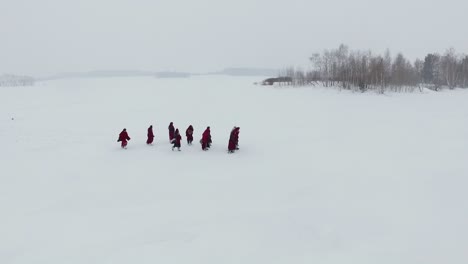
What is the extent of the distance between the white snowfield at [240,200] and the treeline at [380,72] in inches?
1554

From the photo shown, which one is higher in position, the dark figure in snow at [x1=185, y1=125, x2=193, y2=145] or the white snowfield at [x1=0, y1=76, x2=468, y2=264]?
the dark figure in snow at [x1=185, y1=125, x2=193, y2=145]

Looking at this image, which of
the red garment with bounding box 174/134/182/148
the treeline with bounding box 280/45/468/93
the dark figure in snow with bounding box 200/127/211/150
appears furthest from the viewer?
the treeline with bounding box 280/45/468/93

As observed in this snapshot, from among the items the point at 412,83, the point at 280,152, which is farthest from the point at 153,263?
the point at 412,83

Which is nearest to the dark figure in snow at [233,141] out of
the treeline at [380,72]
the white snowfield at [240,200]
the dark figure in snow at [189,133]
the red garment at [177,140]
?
the white snowfield at [240,200]

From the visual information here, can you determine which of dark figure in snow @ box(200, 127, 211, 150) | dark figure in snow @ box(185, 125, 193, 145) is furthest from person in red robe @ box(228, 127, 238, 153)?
dark figure in snow @ box(185, 125, 193, 145)

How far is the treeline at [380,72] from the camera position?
55469 millimetres

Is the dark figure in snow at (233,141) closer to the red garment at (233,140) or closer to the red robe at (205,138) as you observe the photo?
the red garment at (233,140)

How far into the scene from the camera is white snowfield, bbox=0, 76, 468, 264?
22.3 ft

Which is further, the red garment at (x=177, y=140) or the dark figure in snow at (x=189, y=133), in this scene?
the dark figure in snow at (x=189, y=133)

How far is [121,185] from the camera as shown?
10.6m

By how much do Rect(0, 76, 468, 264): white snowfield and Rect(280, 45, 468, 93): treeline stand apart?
1554 inches

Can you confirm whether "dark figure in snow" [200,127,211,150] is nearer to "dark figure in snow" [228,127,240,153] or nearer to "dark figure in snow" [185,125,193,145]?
"dark figure in snow" [185,125,193,145]

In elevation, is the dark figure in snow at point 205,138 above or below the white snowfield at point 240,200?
above

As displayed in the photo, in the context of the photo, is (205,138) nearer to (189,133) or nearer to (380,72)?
(189,133)
